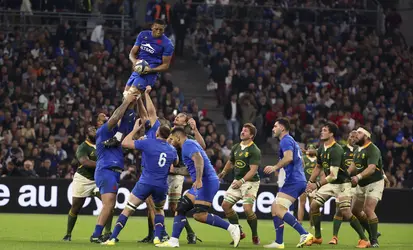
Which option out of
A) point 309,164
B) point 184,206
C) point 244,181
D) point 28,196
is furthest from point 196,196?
point 28,196

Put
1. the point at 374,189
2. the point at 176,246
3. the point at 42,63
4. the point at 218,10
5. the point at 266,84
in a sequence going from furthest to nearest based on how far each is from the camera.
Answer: the point at 218,10
the point at 266,84
the point at 42,63
the point at 374,189
the point at 176,246

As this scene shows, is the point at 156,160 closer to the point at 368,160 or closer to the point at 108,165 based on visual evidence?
the point at 108,165

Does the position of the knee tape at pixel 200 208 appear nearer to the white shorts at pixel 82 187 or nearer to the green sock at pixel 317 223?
the white shorts at pixel 82 187

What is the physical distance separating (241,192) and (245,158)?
0.74m

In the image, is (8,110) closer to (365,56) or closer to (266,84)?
(266,84)

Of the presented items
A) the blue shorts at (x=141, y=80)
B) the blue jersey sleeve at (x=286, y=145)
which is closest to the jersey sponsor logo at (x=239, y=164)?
the blue jersey sleeve at (x=286, y=145)

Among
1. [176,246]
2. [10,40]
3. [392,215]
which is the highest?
[10,40]

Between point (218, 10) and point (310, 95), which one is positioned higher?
point (218, 10)

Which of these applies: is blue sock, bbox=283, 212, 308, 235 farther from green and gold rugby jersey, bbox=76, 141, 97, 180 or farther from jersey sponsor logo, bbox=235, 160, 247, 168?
green and gold rugby jersey, bbox=76, 141, 97, 180

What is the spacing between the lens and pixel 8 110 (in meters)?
32.2

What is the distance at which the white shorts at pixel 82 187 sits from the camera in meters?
20.5

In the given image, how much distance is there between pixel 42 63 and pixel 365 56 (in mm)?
13098

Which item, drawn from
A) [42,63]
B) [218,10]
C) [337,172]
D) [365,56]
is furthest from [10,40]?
[337,172]

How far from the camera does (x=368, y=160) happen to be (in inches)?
792
